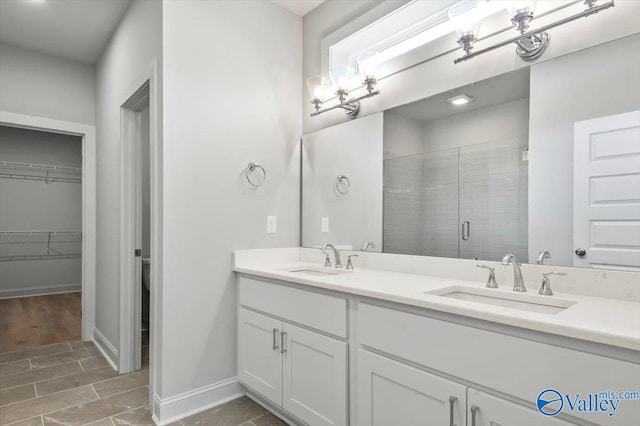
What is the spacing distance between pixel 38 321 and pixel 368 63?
14.4 ft

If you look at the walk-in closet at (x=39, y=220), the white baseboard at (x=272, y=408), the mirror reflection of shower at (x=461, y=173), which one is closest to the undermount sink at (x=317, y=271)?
the mirror reflection of shower at (x=461, y=173)

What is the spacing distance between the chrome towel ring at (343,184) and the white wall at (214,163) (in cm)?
39

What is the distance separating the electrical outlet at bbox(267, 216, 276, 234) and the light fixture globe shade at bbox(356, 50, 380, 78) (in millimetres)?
1094

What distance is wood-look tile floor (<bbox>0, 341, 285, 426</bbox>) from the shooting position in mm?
2068

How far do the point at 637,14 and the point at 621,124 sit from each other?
40 cm

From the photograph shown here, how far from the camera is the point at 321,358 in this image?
1.72m

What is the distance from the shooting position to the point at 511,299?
1475mm

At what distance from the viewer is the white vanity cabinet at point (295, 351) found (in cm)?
165

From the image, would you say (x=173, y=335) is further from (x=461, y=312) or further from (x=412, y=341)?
(x=461, y=312)

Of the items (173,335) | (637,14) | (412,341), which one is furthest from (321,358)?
(637,14)

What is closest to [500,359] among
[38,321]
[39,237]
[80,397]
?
[80,397]

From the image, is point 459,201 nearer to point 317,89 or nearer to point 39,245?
point 317,89

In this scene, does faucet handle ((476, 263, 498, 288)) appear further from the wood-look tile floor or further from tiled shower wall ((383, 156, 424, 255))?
the wood-look tile floor

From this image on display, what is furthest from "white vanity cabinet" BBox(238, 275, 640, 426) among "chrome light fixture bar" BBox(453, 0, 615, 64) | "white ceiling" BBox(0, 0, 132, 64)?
"white ceiling" BBox(0, 0, 132, 64)
